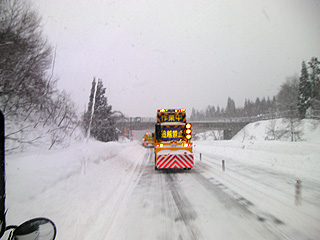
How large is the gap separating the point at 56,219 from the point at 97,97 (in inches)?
1497

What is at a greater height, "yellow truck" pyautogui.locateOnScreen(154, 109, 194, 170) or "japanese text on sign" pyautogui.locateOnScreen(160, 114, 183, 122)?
"japanese text on sign" pyautogui.locateOnScreen(160, 114, 183, 122)

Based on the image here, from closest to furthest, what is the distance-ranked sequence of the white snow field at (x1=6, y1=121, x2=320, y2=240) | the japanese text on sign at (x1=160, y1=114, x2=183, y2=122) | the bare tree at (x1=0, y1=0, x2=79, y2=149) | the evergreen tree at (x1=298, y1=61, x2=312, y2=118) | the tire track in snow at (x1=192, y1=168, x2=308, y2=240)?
1. the tire track in snow at (x1=192, y1=168, x2=308, y2=240)
2. the white snow field at (x1=6, y1=121, x2=320, y2=240)
3. the bare tree at (x1=0, y1=0, x2=79, y2=149)
4. the japanese text on sign at (x1=160, y1=114, x2=183, y2=122)
5. the evergreen tree at (x1=298, y1=61, x2=312, y2=118)

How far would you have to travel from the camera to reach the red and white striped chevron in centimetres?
1176

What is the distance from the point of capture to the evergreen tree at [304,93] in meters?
29.9

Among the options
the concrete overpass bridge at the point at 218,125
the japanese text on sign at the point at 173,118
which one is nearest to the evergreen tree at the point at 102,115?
the concrete overpass bridge at the point at 218,125

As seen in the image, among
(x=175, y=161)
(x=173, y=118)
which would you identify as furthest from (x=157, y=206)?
(x=173, y=118)

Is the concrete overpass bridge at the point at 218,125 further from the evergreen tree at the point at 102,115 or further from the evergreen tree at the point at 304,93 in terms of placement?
the evergreen tree at the point at 304,93

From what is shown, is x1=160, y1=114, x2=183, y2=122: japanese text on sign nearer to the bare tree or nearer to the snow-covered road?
the snow-covered road

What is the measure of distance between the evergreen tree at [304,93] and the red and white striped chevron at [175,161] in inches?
1039

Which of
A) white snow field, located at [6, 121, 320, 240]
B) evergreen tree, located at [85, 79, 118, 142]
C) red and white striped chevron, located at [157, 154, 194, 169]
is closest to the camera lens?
white snow field, located at [6, 121, 320, 240]

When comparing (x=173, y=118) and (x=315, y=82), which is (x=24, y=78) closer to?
(x=173, y=118)

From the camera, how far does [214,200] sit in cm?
644

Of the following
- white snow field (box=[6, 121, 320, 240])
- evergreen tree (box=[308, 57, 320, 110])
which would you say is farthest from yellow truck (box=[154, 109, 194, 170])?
evergreen tree (box=[308, 57, 320, 110])

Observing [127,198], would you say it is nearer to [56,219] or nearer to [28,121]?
[56,219]
